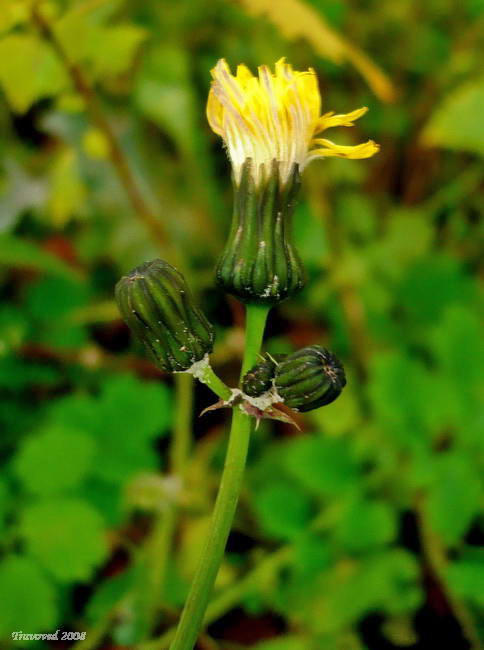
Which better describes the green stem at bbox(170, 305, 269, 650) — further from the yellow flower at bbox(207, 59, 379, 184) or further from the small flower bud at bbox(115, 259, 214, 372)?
the yellow flower at bbox(207, 59, 379, 184)

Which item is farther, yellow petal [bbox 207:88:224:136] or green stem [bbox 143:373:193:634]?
green stem [bbox 143:373:193:634]

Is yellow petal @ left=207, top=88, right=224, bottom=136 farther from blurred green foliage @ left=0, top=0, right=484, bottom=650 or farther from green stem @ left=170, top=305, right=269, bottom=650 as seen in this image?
blurred green foliage @ left=0, top=0, right=484, bottom=650

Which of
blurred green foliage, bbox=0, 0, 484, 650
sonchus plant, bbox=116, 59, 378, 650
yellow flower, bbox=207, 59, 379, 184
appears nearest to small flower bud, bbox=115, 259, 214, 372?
sonchus plant, bbox=116, 59, 378, 650

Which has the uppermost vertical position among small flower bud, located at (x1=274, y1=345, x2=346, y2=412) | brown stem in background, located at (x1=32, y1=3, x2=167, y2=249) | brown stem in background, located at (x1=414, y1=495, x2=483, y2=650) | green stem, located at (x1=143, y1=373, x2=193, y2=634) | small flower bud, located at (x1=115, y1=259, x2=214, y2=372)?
brown stem in background, located at (x1=32, y1=3, x2=167, y2=249)

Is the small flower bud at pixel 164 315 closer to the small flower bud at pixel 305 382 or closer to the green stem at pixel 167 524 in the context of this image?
the small flower bud at pixel 305 382

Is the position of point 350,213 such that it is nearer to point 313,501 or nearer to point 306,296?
point 306,296

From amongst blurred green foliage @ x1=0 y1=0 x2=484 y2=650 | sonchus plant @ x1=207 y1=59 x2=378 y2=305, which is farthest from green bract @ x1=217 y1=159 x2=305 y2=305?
blurred green foliage @ x1=0 y1=0 x2=484 y2=650

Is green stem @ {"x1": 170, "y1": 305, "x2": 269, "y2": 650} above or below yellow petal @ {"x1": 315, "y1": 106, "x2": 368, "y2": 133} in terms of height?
below
